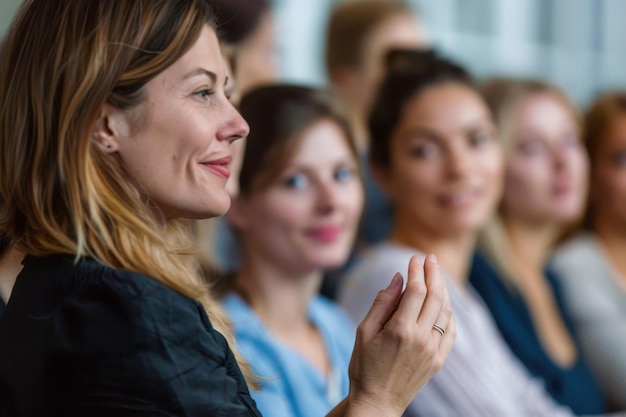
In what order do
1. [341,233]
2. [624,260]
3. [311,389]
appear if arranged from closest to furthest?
[311,389]
[341,233]
[624,260]

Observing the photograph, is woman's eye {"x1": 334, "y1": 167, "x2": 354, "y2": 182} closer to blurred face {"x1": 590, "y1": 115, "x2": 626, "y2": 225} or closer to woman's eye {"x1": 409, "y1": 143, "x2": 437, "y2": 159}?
woman's eye {"x1": 409, "y1": 143, "x2": 437, "y2": 159}

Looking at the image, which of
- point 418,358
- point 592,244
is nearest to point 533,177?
point 592,244

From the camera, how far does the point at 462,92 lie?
2.31m

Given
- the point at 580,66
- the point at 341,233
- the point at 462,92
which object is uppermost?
the point at 462,92

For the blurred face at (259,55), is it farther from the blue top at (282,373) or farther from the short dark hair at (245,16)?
the blue top at (282,373)

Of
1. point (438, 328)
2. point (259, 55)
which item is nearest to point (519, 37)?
point (259, 55)

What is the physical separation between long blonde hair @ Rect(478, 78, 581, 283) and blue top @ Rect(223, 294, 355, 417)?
798mm

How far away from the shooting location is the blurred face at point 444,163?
2.22m

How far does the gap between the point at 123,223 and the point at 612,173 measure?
2193mm

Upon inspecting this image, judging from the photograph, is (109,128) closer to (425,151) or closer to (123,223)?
(123,223)

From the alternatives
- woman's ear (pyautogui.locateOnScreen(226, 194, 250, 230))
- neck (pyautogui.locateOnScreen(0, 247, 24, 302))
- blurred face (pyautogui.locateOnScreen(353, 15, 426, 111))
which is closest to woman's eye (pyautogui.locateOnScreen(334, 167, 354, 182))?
woman's ear (pyautogui.locateOnScreen(226, 194, 250, 230))

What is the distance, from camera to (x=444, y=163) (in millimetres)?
2230

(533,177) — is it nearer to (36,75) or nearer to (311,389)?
(311,389)

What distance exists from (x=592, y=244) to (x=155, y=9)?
2153 mm
